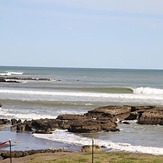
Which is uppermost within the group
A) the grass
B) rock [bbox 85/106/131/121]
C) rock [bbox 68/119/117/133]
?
rock [bbox 85/106/131/121]

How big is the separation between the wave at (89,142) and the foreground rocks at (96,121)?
88cm

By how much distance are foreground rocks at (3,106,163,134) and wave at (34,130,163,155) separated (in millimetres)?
882

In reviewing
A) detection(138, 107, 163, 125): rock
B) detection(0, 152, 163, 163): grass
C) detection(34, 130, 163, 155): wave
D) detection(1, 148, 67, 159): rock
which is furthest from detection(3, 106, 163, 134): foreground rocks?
detection(0, 152, 163, 163): grass

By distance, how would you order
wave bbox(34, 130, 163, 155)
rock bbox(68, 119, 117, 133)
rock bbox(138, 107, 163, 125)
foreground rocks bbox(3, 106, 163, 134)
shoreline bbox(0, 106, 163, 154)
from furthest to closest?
rock bbox(138, 107, 163, 125) → foreground rocks bbox(3, 106, 163, 134) → rock bbox(68, 119, 117, 133) → shoreline bbox(0, 106, 163, 154) → wave bbox(34, 130, 163, 155)

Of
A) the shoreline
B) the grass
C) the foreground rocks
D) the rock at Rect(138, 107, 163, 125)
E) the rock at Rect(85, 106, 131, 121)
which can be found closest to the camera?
the grass

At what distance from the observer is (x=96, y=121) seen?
3039cm

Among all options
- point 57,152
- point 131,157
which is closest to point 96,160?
point 131,157

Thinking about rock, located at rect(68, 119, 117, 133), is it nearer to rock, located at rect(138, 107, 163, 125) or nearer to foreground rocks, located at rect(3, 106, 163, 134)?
foreground rocks, located at rect(3, 106, 163, 134)

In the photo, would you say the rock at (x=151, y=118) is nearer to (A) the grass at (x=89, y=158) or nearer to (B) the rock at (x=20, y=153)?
(B) the rock at (x=20, y=153)

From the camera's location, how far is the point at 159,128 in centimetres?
3053

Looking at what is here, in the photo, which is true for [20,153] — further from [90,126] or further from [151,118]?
[151,118]

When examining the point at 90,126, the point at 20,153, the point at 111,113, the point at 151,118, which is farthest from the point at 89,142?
the point at 111,113

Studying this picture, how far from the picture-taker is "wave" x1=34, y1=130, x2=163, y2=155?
2273 cm

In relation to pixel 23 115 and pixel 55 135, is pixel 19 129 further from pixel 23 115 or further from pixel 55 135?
pixel 23 115
